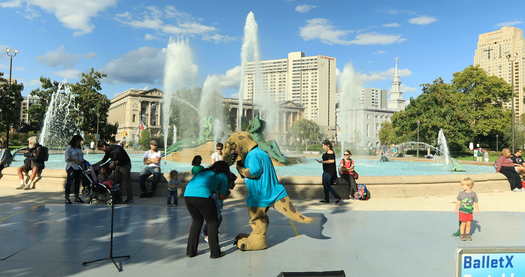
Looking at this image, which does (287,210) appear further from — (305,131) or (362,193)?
(305,131)

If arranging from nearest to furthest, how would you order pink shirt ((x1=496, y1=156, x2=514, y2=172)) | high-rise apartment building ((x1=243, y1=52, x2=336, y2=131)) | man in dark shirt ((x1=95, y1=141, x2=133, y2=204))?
man in dark shirt ((x1=95, y1=141, x2=133, y2=204))
pink shirt ((x1=496, y1=156, x2=514, y2=172))
high-rise apartment building ((x1=243, y1=52, x2=336, y2=131))

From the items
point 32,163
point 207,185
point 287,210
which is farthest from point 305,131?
point 207,185

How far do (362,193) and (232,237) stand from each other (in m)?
5.11

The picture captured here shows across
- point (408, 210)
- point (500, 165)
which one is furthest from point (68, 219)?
point (500, 165)

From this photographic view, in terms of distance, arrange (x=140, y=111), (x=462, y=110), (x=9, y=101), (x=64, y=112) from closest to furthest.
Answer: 1. (x=9, y=101)
2. (x=64, y=112)
3. (x=462, y=110)
4. (x=140, y=111)

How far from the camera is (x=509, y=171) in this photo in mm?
12750

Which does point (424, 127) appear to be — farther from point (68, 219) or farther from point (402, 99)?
point (402, 99)

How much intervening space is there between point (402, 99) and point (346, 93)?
140m

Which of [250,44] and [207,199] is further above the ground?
[250,44]

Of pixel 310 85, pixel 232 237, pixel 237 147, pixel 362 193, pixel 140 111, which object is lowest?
pixel 232 237

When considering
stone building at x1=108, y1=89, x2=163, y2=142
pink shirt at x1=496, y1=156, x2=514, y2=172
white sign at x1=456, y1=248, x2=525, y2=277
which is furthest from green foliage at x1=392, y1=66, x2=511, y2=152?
stone building at x1=108, y1=89, x2=163, y2=142

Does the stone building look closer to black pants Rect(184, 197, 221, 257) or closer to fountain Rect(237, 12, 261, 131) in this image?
fountain Rect(237, 12, 261, 131)

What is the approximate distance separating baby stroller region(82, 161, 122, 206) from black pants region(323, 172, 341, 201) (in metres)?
4.94

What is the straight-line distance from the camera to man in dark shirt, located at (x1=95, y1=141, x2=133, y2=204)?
8602 millimetres
